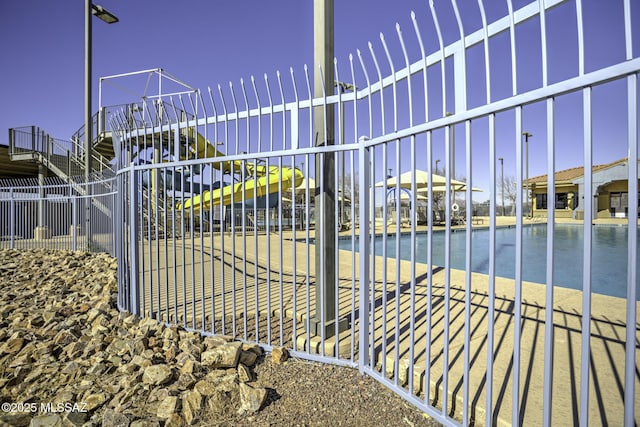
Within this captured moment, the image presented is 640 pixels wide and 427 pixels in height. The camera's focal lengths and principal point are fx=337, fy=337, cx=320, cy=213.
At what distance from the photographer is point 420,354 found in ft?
8.76

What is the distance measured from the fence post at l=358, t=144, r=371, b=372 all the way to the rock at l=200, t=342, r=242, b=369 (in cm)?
98

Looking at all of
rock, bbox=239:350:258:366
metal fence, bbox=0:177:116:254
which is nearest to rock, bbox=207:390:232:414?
rock, bbox=239:350:258:366

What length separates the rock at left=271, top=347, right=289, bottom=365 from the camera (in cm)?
280

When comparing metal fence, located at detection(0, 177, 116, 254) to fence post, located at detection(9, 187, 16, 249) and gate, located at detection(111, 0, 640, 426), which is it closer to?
→ fence post, located at detection(9, 187, 16, 249)

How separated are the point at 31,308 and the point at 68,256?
16.5 feet

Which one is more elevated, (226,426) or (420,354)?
(420,354)

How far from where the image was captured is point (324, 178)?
301 cm

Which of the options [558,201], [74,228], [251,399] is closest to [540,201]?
[558,201]

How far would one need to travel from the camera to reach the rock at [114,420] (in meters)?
2.02

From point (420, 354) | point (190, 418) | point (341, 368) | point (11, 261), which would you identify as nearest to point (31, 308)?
point (190, 418)

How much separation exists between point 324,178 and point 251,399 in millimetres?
1797

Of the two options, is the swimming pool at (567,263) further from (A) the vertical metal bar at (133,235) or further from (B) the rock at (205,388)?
(A) the vertical metal bar at (133,235)

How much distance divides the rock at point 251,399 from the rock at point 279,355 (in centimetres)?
50

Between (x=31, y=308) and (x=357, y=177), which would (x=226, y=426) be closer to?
(x=357, y=177)
